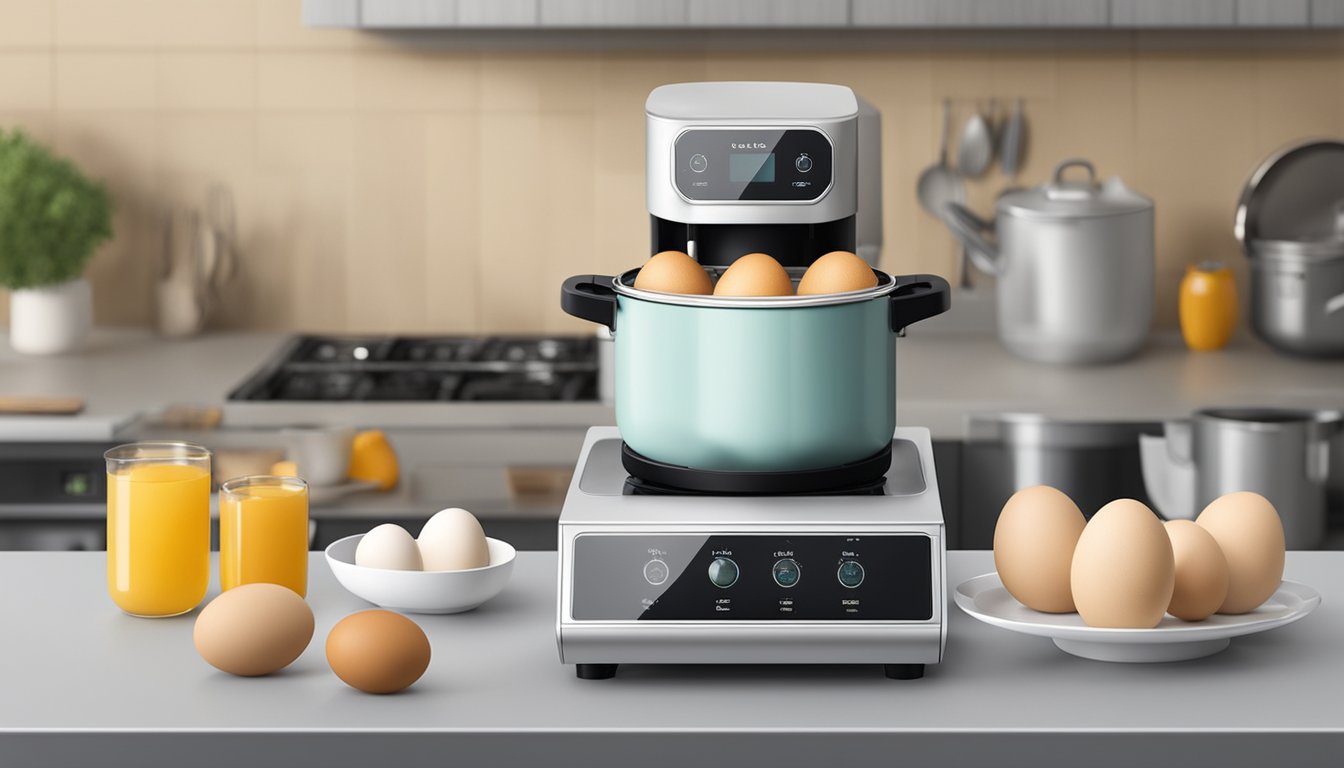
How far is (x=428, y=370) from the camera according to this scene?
281cm

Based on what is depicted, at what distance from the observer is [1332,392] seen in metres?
2.57

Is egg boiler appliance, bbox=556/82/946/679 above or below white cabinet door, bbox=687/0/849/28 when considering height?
below

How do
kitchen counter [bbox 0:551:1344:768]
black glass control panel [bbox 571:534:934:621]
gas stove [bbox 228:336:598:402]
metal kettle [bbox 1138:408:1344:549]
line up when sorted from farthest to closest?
gas stove [bbox 228:336:598:402] → metal kettle [bbox 1138:408:1344:549] → black glass control panel [bbox 571:534:934:621] → kitchen counter [bbox 0:551:1344:768]

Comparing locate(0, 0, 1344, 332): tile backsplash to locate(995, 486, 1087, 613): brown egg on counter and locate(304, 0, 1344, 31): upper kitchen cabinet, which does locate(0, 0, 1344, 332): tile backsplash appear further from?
locate(995, 486, 1087, 613): brown egg on counter

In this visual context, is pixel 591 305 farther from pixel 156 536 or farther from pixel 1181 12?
pixel 1181 12

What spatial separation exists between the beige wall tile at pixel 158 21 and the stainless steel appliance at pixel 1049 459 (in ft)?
5.64

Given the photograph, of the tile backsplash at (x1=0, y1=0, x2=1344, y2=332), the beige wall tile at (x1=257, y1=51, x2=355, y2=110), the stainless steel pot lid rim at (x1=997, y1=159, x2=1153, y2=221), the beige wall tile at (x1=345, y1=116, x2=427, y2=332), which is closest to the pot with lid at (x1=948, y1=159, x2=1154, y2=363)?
the stainless steel pot lid rim at (x1=997, y1=159, x2=1153, y2=221)

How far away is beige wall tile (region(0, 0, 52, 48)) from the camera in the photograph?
10.3 ft

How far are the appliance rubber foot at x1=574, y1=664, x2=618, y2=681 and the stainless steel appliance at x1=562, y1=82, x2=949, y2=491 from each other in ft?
0.50

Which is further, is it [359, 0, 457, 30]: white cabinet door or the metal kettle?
[359, 0, 457, 30]: white cabinet door

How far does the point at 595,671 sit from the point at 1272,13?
7.28 feet

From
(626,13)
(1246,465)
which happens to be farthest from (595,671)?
(626,13)

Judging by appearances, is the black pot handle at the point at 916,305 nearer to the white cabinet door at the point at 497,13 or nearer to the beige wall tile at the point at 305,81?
the white cabinet door at the point at 497,13

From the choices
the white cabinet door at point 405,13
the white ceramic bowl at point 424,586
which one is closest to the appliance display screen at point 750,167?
the white ceramic bowl at point 424,586
